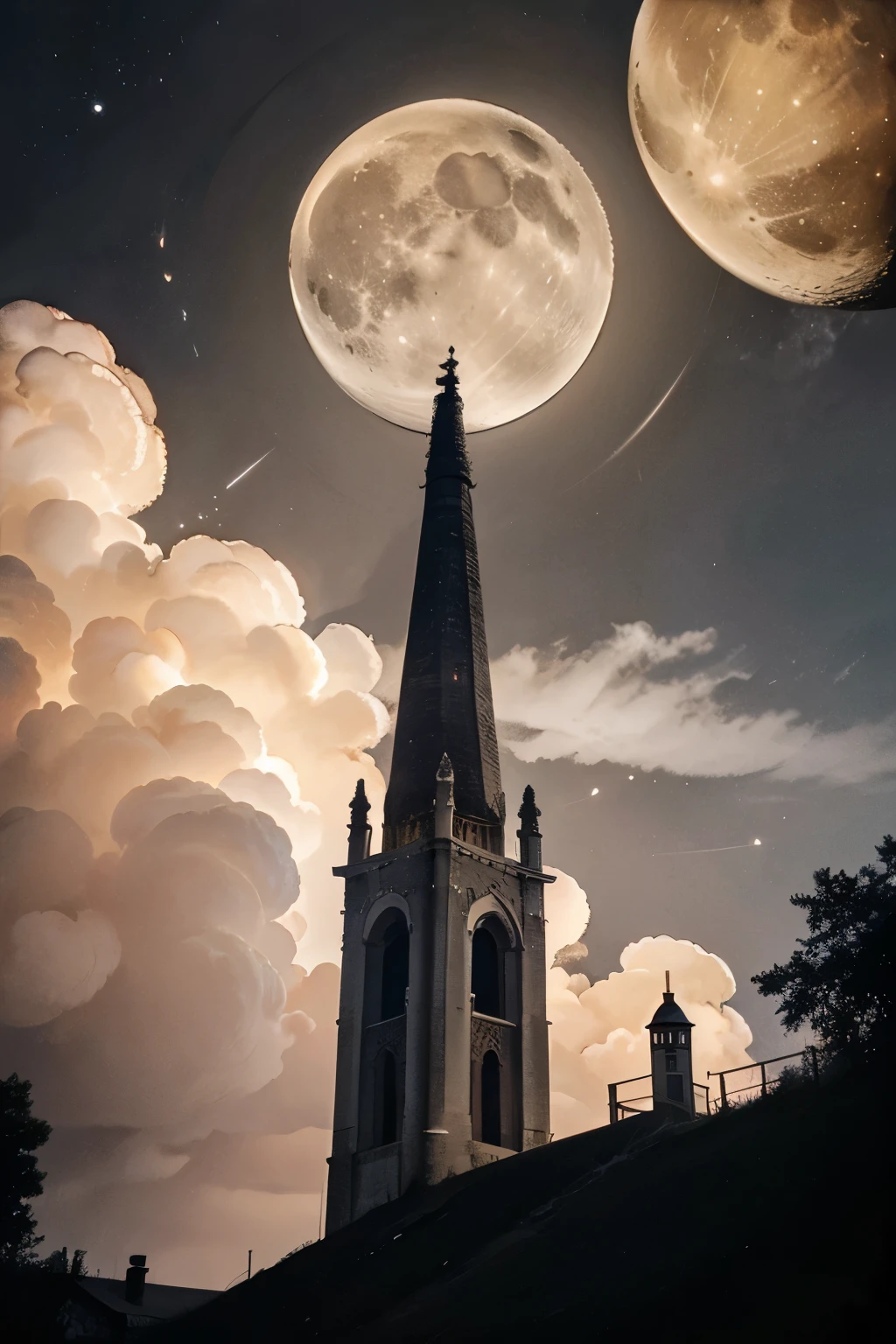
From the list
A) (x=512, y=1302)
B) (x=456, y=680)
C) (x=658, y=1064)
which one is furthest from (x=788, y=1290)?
(x=456, y=680)

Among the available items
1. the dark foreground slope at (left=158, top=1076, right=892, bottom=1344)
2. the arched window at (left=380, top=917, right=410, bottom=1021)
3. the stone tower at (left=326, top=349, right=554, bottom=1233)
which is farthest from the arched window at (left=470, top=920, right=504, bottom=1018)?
the dark foreground slope at (left=158, top=1076, right=892, bottom=1344)

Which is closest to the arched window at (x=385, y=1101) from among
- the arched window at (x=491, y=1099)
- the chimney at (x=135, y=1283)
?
the arched window at (x=491, y=1099)

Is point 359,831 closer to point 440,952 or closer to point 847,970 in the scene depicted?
point 440,952

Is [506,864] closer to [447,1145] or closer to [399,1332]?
[447,1145]

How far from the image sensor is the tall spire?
50406 mm

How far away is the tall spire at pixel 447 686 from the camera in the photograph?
5041 centimetres

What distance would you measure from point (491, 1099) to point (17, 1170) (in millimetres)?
18301

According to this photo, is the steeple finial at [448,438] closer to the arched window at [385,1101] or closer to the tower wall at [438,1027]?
the tower wall at [438,1027]

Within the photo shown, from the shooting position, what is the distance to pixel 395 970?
157ft

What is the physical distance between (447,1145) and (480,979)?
286 inches

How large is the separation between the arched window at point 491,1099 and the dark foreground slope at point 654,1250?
1131 centimetres

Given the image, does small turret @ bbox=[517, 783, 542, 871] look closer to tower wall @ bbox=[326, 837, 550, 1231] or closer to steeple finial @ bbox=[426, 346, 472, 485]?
tower wall @ bbox=[326, 837, 550, 1231]

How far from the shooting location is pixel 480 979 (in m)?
47.5

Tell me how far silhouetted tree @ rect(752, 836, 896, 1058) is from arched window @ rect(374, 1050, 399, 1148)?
2044 cm
